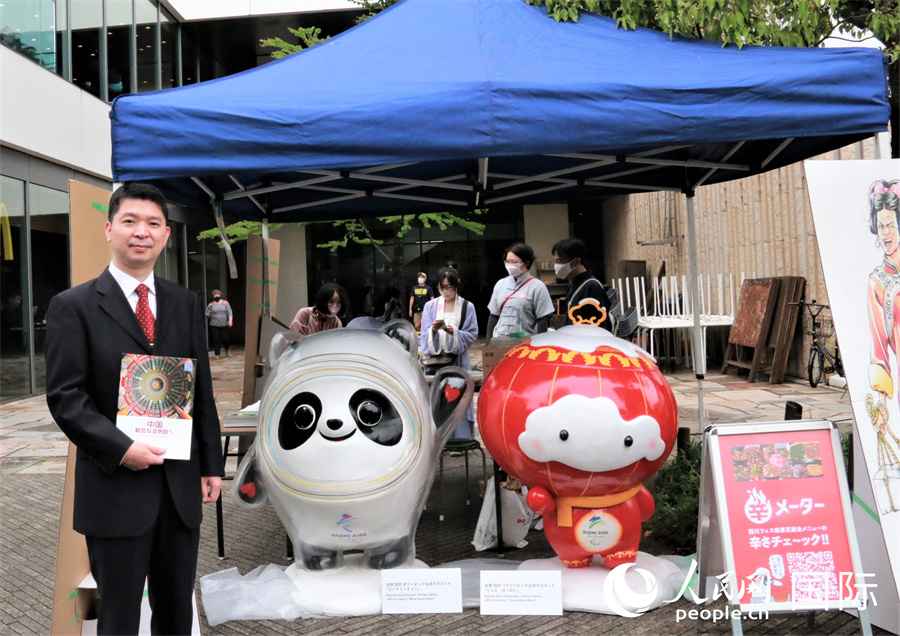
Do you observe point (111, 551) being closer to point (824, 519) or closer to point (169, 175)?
point (169, 175)

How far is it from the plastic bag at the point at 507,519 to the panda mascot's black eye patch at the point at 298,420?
1.36 m

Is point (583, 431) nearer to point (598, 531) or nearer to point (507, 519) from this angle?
point (598, 531)

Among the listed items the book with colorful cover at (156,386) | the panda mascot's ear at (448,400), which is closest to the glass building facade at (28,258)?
the panda mascot's ear at (448,400)

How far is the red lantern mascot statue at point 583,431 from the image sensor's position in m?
3.31

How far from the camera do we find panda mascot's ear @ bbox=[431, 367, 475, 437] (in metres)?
3.89

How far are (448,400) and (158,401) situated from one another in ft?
5.95

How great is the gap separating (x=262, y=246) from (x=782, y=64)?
13.3ft

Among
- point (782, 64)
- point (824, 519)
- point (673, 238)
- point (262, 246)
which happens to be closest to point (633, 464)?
point (824, 519)

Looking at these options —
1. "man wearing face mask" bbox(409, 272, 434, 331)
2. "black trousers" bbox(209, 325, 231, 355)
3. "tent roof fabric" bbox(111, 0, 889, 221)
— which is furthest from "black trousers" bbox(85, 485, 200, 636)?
"black trousers" bbox(209, 325, 231, 355)

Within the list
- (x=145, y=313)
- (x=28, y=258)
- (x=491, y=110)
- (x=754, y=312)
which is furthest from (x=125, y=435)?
(x=28, y=258)

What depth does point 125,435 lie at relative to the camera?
224cm

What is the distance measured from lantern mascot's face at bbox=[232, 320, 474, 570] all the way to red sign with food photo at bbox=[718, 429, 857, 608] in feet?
4.78

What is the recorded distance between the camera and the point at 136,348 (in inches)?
92.0

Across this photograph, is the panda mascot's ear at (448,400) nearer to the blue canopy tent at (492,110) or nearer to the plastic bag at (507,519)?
the plastic bag at (507,519)
